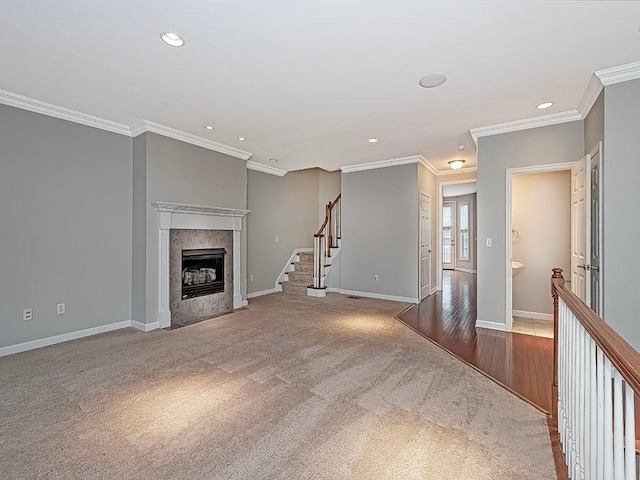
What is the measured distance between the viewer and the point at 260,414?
7.41ft

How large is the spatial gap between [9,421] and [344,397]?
92.9 inches

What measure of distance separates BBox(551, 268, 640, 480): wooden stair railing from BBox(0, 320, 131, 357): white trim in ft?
16.0

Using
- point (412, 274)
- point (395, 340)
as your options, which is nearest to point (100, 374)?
point (395, 340)

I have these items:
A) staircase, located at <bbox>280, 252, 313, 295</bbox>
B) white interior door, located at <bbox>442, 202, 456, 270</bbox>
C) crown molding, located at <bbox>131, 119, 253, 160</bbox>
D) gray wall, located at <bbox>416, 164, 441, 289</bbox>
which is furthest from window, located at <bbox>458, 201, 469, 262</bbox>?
crown molding, located at <bbox>131, 119, 253, 160</bbox>

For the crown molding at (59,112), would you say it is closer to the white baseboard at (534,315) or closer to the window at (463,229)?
the white baseboard at (534,315)

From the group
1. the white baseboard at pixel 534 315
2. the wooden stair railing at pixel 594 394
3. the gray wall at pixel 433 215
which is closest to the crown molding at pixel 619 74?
the wooden stair railing at pixel 594 394

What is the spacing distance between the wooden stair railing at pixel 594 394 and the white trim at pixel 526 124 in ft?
9.17

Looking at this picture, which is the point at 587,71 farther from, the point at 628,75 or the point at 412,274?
the point at 412,274

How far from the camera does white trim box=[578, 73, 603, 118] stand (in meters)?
3.02

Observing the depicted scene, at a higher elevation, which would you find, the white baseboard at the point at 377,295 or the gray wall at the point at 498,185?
the gray wall at the point at 498,185

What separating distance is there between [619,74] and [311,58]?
278 cm

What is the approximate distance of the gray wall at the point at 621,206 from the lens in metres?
2.84

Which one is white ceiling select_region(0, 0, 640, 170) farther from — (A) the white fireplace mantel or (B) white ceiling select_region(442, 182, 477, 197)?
(B) white ceiling select_region(442, 182, 477, 197)

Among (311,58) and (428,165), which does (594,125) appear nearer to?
(311,58)
